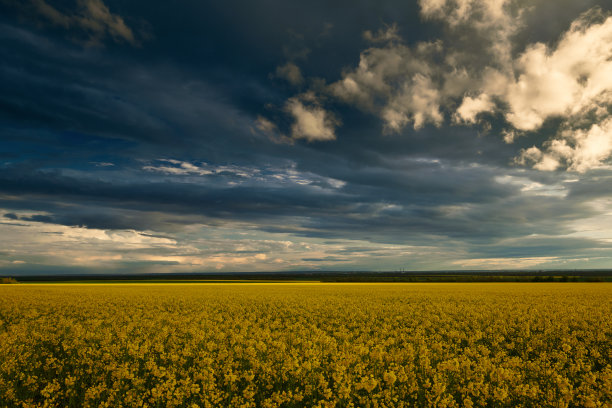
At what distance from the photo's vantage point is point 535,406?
652cm

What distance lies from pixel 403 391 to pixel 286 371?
9.31 feet

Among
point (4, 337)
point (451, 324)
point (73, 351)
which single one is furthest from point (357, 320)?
point (4, 337)

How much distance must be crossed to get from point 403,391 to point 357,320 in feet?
37.6

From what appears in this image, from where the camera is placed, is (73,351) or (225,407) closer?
(225,407)

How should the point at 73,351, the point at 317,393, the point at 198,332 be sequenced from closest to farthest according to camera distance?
the point at 317,393 < the point at 73,351 < the point at 198,332

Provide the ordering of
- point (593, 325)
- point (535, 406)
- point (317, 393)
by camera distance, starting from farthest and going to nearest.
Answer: point (593, 325) → point (317, 393) → point (535, 406)

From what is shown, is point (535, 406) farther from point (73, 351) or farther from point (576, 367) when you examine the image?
point (73, 351)

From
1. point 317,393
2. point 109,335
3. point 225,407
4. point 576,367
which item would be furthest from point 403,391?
Answer: point 109,335

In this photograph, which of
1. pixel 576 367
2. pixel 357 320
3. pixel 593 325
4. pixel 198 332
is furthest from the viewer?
pixel 357 320

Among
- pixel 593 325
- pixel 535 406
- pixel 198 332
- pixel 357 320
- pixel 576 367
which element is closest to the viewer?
pixel 535 406

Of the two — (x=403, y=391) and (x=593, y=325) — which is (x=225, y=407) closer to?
(x=403, y=391)

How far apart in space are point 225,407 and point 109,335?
7579 millimetres

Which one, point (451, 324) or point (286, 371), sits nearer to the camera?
point (286, 371)

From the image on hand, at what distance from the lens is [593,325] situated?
1562cm
